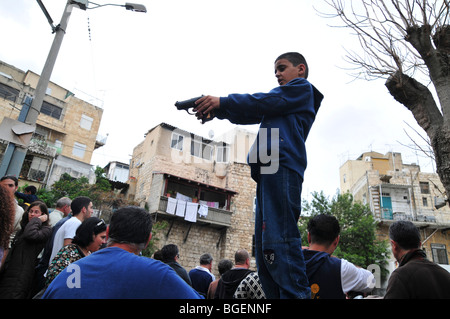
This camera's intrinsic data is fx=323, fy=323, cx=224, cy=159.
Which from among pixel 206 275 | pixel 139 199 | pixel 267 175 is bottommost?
pixel 206 275

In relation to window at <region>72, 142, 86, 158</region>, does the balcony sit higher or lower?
lower

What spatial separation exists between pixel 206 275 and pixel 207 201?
2063 cm

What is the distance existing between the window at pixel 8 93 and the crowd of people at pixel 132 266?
30712 millimetres

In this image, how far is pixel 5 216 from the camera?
231 centimetres

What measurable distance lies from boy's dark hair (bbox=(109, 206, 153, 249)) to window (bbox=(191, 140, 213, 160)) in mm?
26092

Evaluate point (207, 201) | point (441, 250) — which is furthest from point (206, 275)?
point (441, 250)

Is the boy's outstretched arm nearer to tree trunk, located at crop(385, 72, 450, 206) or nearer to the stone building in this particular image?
tree trunk, located at crop(385, 72, 450, 206)

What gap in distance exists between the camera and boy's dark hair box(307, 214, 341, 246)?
2.51 meters

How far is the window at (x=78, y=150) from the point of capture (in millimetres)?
31703

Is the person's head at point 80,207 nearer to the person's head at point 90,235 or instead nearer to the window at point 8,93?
the person's head at point 90,235

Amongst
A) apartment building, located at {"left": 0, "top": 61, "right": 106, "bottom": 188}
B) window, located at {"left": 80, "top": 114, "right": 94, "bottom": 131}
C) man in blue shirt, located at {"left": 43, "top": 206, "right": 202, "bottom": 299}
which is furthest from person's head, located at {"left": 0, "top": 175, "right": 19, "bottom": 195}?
window, located at {"left": 80, "top": 114, "right": 94, "bottom": 131}

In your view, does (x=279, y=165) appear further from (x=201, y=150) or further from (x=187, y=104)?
(x=201, y=150)
